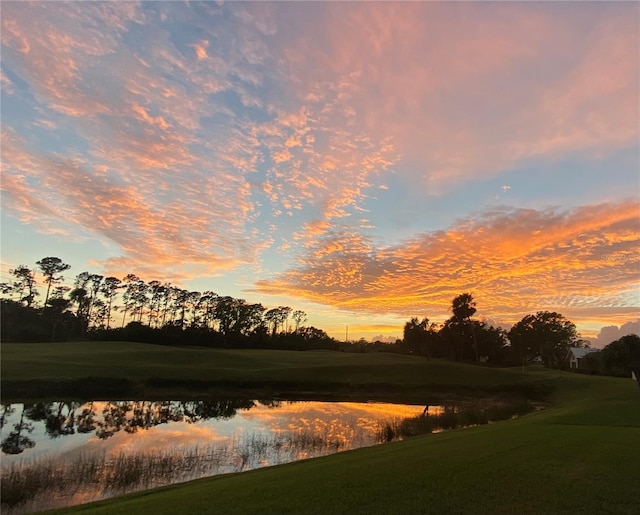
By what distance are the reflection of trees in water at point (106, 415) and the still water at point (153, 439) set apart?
6 cm

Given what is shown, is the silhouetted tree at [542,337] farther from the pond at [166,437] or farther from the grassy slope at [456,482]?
the grassy slope at [456,482]

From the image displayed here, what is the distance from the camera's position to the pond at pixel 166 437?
17375mm

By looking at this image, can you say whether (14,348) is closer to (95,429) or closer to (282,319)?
(95,429)

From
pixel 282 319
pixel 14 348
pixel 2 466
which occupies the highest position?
pixel 282 319

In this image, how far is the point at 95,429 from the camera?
28438 millimetres

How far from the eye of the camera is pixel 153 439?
26.0 meters

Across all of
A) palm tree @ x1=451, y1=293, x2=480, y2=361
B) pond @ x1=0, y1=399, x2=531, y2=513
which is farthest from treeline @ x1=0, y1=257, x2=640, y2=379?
pond @ x1=0, y1=399, x2=531, y2=513

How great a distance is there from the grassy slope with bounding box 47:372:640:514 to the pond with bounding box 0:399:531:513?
428cm

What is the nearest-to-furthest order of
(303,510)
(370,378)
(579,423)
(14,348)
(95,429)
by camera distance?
A: (303,510)
(579,423)
(95,429)
(370,378)
(14,348)

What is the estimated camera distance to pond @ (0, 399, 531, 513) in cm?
1738

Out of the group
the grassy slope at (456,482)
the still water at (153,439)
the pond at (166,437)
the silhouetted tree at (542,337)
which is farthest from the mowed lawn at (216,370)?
the silhouetted tree at (542,337)

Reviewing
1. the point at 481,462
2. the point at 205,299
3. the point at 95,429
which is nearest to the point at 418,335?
the point at 205,299

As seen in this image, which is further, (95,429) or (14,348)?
(14,348)

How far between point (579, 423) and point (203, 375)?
39.5 meters
